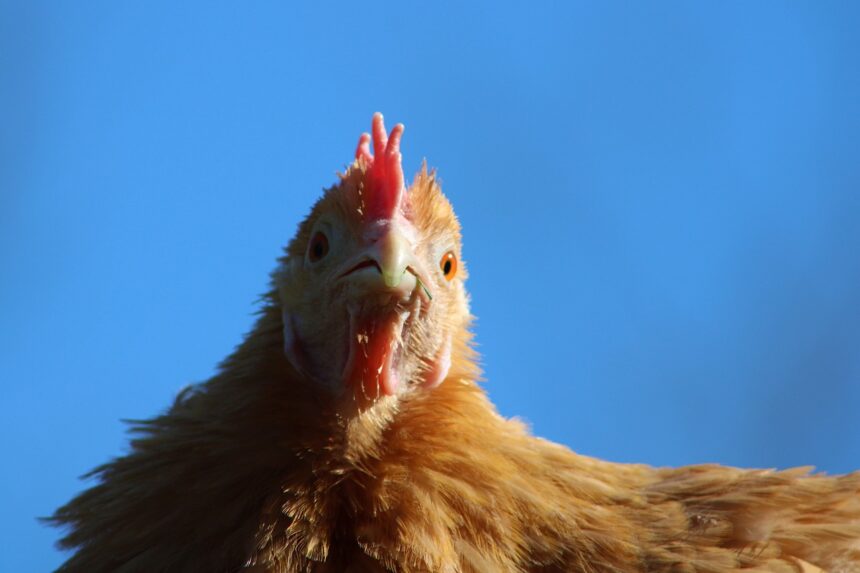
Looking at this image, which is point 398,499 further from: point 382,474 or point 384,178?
point 384,178

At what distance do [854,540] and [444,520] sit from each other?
3.01ft

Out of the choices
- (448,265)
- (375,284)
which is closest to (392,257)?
(375,284)

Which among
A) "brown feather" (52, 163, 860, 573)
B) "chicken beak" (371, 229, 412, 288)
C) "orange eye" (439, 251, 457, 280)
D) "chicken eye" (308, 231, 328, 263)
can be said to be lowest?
"brown feather" (52, 163, 860, 573)

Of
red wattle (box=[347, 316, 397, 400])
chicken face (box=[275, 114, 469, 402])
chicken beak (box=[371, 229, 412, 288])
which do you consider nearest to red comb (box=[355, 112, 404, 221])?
chicken face (box=[275, 114, 469, 402])

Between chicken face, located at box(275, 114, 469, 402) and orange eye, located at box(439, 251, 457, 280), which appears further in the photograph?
orange eye, located at box(439, 251, 457, 280)

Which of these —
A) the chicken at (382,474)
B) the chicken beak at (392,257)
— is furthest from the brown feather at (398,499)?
the chicken beak at (392,257)

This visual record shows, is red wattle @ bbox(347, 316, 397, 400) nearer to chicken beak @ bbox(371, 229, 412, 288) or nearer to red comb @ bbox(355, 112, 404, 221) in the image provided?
chicken beak @ bbox(371, 229, 412, 288)

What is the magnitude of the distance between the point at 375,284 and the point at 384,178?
0.29m

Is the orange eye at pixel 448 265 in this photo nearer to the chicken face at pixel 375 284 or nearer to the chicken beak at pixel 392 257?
the chicken face at pixel 375 284

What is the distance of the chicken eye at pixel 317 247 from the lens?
2162mm

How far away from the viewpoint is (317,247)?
218 centimetres

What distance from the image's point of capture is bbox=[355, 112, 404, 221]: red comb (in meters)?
2.11

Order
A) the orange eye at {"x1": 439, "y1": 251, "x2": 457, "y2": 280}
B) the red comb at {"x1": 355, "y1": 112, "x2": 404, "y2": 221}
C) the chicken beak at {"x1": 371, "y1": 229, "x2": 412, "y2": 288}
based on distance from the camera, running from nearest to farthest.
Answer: the chicken beak at {"x1": 371, "y1": 229, "x2": 412, "y2": 288} < the red comb at {"x1": 355, "y1": 112, "x2": 404, "y2": 221} < the orange eye at {"x1": 439, "y1": 251, "x2": 457, "y2": 280}

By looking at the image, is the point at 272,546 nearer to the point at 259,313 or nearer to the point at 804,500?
the point at 259,313
